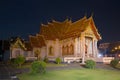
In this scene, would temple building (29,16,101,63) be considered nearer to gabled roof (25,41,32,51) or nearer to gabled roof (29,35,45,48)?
gabled roof (29,35,45,48)

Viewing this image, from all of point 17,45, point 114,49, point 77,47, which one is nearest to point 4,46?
point 17,45

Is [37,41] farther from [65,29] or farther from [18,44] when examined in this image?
[65,29]

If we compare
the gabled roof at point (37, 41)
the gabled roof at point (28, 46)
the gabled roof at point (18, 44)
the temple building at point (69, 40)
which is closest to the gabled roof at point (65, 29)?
the temple building at point (69, 40)

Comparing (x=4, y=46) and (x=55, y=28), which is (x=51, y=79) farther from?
(x=4, y=46)

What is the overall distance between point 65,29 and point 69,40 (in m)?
2.82

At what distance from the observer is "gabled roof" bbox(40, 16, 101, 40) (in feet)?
115

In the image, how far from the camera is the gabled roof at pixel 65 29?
35.1 meters

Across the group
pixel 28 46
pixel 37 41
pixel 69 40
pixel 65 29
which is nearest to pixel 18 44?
pixel 28 46

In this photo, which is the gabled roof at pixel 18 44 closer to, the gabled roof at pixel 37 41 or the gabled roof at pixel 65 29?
the gabled roof at pixel 37 41

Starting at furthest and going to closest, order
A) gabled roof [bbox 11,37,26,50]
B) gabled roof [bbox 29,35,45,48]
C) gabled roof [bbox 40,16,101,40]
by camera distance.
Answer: gabled roof [bbox 11,37,26,50], gabled roof [bbox 29,35,45,48], gabled roof [bbox 40,16,101,40]

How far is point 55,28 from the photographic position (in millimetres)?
40188

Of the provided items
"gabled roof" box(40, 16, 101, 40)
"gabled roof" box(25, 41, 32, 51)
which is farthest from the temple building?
"gabled roof" box(25, 41, 32, 51)

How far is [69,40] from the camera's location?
37.2m

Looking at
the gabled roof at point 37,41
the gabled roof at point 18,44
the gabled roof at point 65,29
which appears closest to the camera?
the gabled roof at point 65,29
